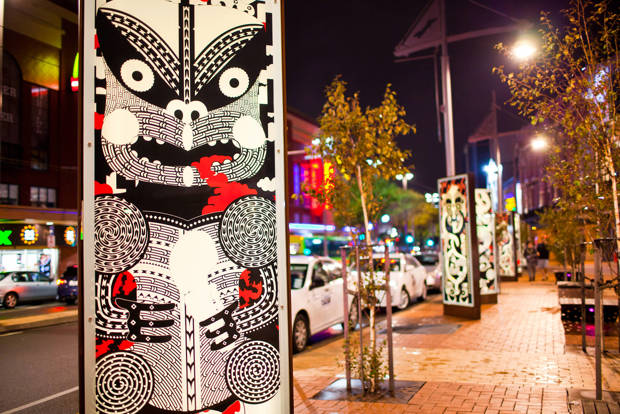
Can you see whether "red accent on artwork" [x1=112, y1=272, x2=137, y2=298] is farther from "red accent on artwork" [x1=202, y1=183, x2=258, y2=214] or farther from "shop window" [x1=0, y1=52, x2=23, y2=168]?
"shop window" [x1=0, y1=52, x2=23, y2=168]

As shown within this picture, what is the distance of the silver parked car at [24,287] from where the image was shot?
22.6 metres

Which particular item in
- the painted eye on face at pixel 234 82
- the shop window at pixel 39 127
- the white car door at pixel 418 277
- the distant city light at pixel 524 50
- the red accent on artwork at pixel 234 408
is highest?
the shop window at pixel 39 127

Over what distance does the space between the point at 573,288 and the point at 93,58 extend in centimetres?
1033

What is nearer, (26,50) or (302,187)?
(302,187)

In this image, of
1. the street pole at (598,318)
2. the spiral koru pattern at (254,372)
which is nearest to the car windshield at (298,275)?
the street pole at (598,318)

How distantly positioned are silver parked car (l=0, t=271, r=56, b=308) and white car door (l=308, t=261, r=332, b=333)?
16809 mm

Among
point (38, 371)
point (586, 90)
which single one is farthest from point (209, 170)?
point (38, 371)

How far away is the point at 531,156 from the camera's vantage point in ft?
209

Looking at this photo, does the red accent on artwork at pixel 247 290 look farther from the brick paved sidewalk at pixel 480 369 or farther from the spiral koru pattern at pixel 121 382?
the brick paved sidewalk at pixel 480 369

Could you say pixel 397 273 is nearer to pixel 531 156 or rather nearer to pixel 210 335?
pixel 210 335

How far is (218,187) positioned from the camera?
3021 mm

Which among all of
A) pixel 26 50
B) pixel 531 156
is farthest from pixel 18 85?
pixel 531 156

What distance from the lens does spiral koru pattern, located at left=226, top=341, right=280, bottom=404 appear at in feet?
9.84

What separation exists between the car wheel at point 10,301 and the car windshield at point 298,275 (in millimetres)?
16683
